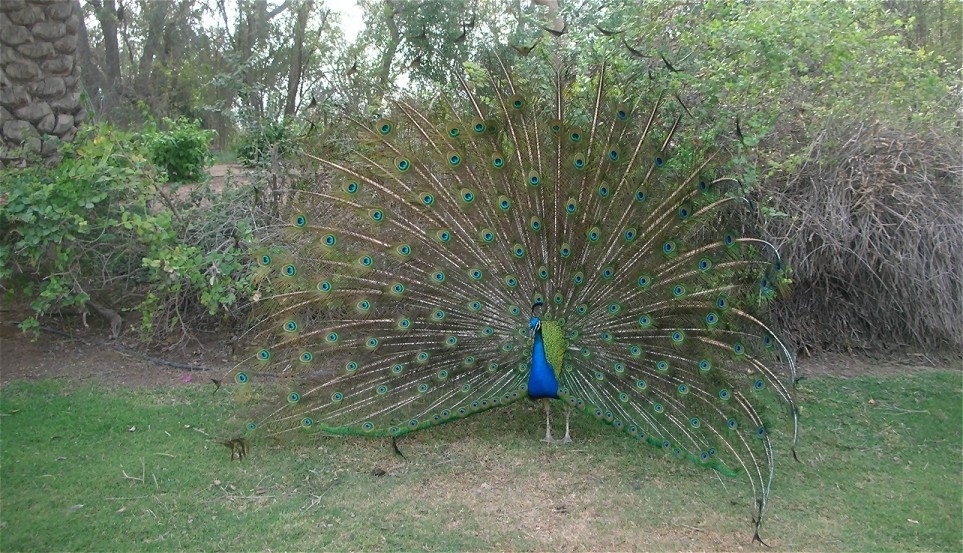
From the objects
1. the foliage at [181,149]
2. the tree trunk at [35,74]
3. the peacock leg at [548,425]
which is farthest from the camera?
the foliage at [181,149]

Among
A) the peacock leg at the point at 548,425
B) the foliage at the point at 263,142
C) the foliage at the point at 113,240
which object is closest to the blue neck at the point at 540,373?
the peacock leg at the point at 548,425

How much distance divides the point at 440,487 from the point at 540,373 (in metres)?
1.03

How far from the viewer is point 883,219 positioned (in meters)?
7.10

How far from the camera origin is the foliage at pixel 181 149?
7.25m

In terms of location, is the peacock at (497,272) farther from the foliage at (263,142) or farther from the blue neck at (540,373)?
the foliage at (263,142)

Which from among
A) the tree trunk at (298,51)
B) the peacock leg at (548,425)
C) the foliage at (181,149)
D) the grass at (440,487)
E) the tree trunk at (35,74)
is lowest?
the grass at (440,487)

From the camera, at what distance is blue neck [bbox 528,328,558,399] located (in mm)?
4922

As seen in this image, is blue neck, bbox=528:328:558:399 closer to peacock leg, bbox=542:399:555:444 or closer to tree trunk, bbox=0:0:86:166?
peacock leg, bbox=542:399:555:444

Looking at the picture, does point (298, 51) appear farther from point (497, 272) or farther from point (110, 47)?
point (497, 272)

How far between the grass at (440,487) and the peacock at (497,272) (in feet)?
1.37

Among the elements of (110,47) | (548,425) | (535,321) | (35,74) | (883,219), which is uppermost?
(110,47)

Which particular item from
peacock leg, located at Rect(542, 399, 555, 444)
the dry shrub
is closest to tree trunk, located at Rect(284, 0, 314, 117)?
the dry shrub

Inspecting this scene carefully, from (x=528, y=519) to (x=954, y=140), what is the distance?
6079mm

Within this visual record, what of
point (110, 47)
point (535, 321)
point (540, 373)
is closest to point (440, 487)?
point (540, 373)
